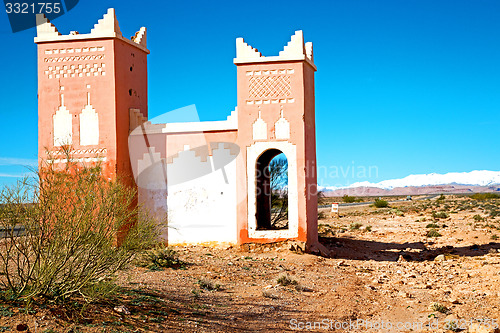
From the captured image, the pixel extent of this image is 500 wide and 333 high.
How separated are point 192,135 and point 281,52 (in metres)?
3.96

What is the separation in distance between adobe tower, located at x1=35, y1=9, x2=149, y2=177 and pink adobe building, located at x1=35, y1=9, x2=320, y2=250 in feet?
0.11

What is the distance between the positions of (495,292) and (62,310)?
830cm

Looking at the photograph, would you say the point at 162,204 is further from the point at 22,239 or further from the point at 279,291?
the point at 22,239

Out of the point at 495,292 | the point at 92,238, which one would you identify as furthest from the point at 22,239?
the point at 495,292

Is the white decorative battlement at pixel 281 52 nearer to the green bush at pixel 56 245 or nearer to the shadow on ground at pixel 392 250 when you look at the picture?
the shadow on ground at pixel 392 250

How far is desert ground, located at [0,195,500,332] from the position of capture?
7379 mm

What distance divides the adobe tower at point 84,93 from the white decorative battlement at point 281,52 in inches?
154

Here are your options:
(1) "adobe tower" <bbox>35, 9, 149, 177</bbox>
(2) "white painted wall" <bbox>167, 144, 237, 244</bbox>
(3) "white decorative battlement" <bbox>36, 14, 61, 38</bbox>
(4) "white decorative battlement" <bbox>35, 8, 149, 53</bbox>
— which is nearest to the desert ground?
(2) "white painted wall" <bbox>167, 144, 237, 244</bbox>

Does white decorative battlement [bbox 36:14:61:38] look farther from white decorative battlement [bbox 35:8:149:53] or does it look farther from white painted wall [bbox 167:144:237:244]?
white painted wall [bbox 167:144:237:244]

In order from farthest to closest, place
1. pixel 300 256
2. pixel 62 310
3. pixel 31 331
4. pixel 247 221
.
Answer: pixel 247 221, pixel 300 256, pixel 62 310, pixel 31 331

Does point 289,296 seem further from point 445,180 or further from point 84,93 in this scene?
point 445,180

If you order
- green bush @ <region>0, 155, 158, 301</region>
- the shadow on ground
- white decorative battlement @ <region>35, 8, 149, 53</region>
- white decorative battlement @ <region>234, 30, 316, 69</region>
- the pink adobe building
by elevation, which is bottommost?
the shadow on ground

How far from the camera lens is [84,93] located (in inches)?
652

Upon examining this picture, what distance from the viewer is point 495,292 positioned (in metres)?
10.4
